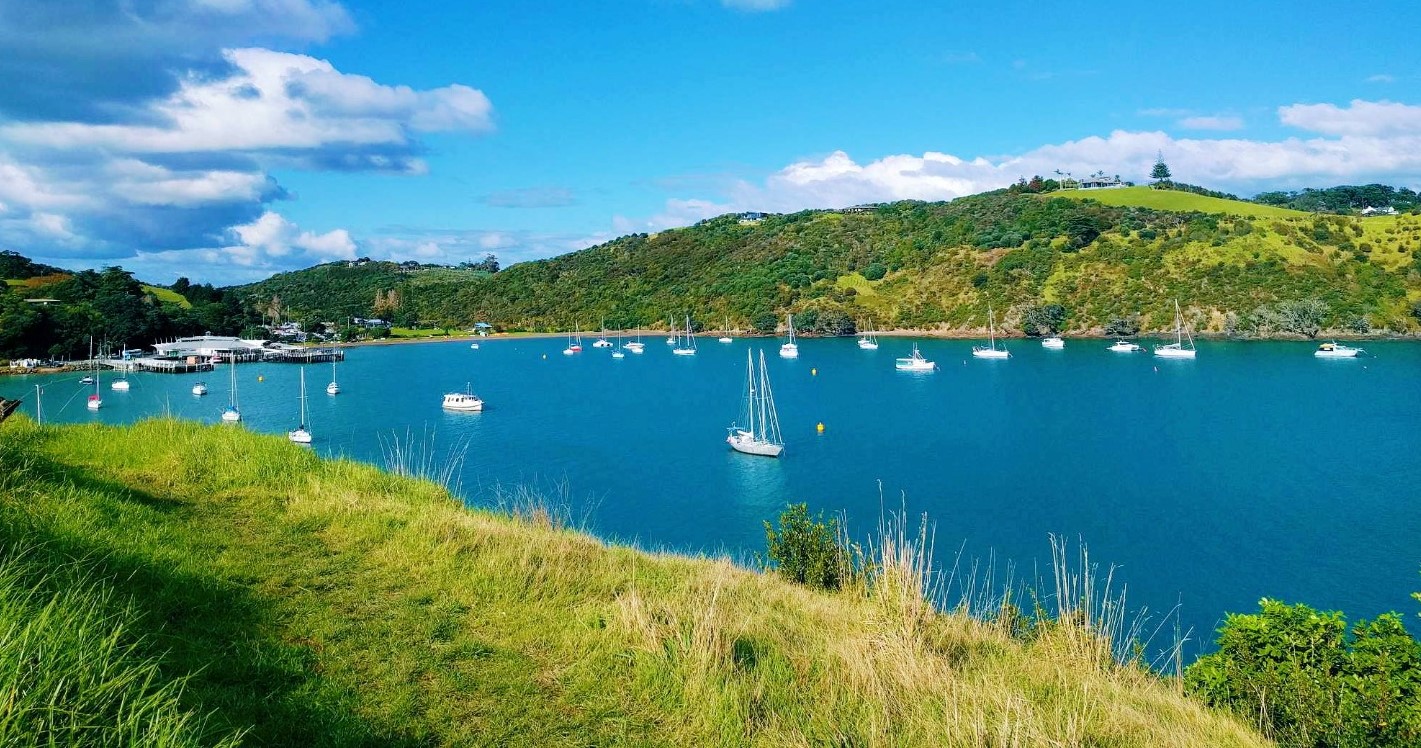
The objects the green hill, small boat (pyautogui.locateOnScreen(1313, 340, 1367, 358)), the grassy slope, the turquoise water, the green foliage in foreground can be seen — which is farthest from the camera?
the green hill

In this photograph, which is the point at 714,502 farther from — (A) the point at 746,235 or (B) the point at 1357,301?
(A) the point at 746,235

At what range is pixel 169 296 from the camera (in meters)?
126

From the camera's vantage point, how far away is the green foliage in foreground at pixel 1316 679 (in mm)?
7418

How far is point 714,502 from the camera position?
3331cm

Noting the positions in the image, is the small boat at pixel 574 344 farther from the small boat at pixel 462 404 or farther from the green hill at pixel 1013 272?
the small boat at pixel 462 404

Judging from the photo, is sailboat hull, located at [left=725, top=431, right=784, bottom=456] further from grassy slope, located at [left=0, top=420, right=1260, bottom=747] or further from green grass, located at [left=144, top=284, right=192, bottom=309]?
green grass, located at [left=144, top=284, right=192, bottom=309]

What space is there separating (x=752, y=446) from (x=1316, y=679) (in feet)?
110

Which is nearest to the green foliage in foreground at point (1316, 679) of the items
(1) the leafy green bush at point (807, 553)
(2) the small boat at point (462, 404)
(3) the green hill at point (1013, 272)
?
(1) the leafy green bush at point (807, 553)

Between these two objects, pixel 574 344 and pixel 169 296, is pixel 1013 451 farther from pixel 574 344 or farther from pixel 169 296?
pixel 169 296

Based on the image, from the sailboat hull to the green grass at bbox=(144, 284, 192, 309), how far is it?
112 meters

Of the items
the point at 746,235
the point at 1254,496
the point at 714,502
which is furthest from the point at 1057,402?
the point at 746,235

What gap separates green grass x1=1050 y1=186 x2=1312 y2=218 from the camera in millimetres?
111312

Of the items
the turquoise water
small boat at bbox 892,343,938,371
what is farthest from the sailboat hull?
small boat at bbox 892,343,938,371

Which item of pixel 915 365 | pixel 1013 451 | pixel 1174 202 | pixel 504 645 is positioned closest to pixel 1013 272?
pixel 1174 202
